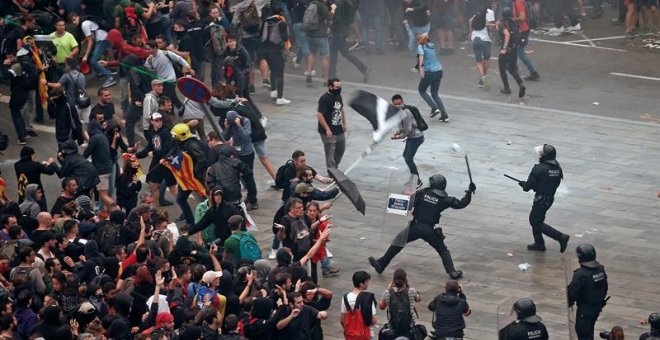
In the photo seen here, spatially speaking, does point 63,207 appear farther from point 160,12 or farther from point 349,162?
point 160,12

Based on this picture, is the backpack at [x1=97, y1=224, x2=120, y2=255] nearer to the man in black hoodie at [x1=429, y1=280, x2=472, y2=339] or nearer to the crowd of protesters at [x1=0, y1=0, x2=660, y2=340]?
the crowd of protesters at [x1=0, y1=0, x2=660, y2=340]

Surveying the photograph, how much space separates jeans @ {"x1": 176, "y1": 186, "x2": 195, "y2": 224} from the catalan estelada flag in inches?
2.8

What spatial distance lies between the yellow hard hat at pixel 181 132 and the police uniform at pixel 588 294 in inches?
218

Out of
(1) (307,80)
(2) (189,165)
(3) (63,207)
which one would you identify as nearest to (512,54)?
(1) (307,80)

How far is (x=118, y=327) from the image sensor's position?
42.6ft

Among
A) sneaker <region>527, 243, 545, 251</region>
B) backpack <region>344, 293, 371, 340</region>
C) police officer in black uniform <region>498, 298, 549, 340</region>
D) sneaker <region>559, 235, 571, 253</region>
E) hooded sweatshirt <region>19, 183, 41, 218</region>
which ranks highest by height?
hooded sweatshirt <region>19, 183, 41, 218</region>

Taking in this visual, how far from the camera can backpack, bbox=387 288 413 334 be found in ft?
47.5

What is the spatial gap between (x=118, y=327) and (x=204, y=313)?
89 cm

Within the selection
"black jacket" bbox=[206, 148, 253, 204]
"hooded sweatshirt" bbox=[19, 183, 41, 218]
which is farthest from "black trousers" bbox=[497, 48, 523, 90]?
"hooded sweatshirt" bbox=[19, 183, 41, 218]

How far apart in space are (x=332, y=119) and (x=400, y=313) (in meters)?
6.52

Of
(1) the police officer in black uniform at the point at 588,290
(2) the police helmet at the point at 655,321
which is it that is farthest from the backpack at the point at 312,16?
(2) the police helmet at the point at 655,321

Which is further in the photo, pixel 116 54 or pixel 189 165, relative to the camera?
pixel 116 54

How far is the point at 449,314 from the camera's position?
14523mm

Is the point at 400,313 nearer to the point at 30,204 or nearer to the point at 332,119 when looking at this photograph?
the point at 30,204
